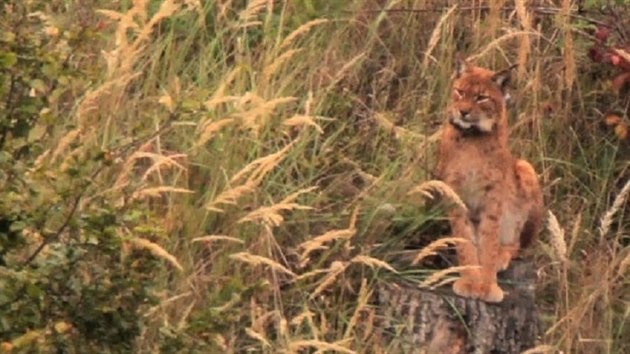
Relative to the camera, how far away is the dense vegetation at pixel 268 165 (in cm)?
453

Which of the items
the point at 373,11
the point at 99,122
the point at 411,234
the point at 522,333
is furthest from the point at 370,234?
the point at 373,11

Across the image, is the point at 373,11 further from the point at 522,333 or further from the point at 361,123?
the point at 522,333

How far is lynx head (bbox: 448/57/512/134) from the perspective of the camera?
268 inches

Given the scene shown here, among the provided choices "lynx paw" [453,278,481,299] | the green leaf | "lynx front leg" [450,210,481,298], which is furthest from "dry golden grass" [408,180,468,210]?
the green leaf

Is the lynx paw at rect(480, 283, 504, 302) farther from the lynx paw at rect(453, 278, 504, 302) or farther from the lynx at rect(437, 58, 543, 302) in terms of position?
the lynx at rect(437, 58, 543, 302)

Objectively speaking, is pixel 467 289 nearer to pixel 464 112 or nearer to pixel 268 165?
pixel 464 112

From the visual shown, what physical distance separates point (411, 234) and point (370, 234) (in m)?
0.20

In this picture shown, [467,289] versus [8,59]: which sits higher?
[8,59]

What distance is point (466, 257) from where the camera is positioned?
6586mm

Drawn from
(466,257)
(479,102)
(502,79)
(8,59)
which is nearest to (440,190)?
(466,257)

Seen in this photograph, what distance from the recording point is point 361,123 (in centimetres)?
764

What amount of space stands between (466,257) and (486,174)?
1.29ft

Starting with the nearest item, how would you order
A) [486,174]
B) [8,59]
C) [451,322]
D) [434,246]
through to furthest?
[8,59]
[434,246]
[451,322]
[486,174]

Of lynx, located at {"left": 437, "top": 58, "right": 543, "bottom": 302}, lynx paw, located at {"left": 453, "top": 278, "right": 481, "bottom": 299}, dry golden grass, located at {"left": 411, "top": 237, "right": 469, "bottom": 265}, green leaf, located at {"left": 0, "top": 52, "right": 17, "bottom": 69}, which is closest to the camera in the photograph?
green leaf, located at {"left": 0, "top": 52, "right": 17, "bottom": 69}
